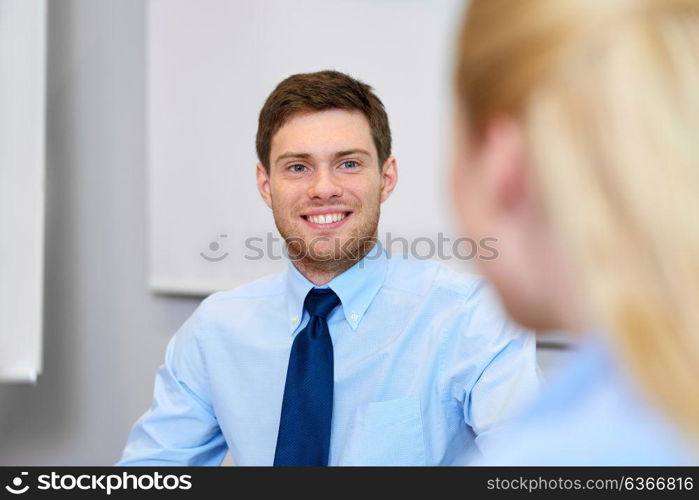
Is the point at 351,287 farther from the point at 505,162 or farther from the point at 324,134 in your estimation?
the point at 505,162

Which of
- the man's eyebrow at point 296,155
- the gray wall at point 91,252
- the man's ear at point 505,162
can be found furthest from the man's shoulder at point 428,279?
the gray wall at point 91,252

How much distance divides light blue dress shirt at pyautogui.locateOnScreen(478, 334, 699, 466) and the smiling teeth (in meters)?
0.91

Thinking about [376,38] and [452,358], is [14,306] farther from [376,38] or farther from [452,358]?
[452,358]

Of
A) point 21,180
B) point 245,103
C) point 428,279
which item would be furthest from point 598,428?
point 21,180

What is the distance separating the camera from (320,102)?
1.28 m

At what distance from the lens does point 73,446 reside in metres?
2.17

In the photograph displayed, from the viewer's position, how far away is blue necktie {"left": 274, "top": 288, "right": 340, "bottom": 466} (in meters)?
1.11

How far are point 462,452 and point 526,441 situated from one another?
815 millimetres

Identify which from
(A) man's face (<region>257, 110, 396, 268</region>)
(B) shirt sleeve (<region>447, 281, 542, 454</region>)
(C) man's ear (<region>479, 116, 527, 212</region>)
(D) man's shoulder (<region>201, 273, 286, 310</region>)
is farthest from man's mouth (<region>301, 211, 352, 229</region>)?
(C) man's ear (<region>479, 116, 527, 212</region>)

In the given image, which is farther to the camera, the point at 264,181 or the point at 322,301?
the point at 264,181

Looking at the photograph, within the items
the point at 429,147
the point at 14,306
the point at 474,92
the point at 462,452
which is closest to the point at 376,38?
the point at 429,147

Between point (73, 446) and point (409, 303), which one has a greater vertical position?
point (409, 303)

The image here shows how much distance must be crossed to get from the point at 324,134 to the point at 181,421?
0.49 meters
